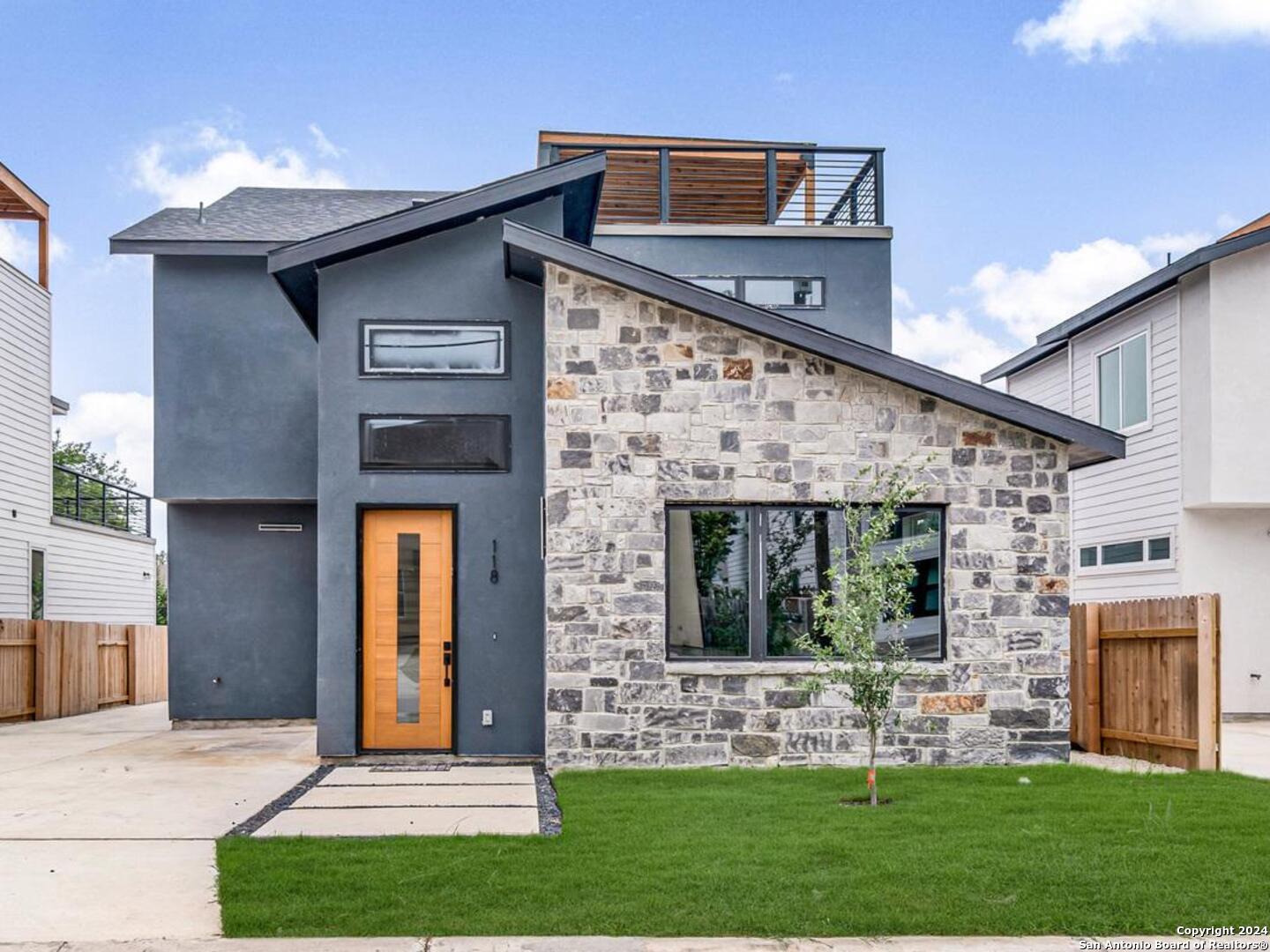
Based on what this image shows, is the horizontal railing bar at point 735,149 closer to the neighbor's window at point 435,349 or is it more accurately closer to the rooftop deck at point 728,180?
the rooftop deck at point 728,180

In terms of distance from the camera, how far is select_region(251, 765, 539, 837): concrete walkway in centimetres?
734

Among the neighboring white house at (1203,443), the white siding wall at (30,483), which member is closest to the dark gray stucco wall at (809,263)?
the neighboring white house at (1203,443)

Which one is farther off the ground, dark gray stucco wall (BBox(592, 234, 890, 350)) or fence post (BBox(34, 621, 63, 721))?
dark gray stucco wall (BBox(592, 234, 890, 350))

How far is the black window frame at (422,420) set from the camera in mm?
10656

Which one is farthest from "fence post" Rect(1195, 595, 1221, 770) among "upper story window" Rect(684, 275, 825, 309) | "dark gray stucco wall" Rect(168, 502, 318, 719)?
"dark gray stucco wall" Rect(168, 502, 318, 719)

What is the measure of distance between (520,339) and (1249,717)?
10.7 meters

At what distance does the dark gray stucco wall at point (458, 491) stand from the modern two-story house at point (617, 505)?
0.02m

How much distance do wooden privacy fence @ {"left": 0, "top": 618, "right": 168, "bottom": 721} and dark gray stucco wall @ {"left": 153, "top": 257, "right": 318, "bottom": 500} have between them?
421 cm

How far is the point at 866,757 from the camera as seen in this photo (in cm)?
998

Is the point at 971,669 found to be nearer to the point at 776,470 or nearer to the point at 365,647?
the point at 776,470

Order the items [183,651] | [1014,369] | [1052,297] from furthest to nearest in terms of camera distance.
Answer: [1052,297]
[1014,369]
[183,651]

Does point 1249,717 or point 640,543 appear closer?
point 640,543

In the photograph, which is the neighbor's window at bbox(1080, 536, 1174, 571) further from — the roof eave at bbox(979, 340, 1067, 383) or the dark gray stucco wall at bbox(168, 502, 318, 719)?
the dark gray stucco wall at bbox(168, 502, 318, 719)

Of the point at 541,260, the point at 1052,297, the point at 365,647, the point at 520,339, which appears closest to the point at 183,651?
the point at 365,647
